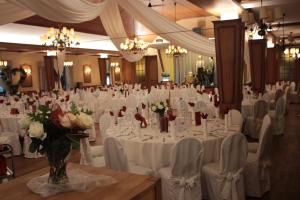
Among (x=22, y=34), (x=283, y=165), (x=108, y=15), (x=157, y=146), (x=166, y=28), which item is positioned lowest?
(x=283, y=165)

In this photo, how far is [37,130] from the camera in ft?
6.45

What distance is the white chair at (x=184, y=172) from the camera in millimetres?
3473

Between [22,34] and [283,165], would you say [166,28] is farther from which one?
[22,34]

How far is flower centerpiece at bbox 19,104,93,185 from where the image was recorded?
2.02m

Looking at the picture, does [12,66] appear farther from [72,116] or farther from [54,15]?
[72,116]

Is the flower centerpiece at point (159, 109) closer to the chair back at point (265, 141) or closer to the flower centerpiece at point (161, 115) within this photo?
the flower centerpiece at point (161, 115)

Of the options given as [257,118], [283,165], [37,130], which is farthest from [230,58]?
[37,130]

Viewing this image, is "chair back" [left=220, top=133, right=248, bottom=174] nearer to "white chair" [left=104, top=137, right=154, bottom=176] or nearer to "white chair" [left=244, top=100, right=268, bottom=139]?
"white chair" [left=104, top=137, right=154, bottom=176]

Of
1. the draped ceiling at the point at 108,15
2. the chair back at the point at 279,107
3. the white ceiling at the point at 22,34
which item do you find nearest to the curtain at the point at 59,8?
the draped ceiling at the point at 108,15

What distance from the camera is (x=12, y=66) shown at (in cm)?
1519

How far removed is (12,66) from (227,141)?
14.1 meters

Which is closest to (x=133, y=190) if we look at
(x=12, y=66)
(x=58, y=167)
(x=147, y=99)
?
(x=58, y=167)

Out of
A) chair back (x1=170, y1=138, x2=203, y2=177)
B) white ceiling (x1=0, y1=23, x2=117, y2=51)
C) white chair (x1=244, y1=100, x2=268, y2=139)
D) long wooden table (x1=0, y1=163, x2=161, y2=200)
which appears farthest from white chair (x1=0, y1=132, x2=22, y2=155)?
white ceiling (x1=0, y1=23, x2=117, y2=51)

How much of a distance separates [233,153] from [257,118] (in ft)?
13.2
